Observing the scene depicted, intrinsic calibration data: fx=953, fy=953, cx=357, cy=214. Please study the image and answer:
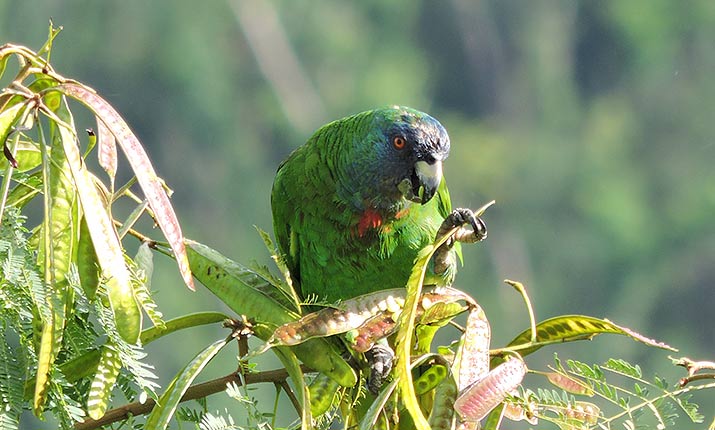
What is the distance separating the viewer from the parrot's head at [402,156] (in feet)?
5.63

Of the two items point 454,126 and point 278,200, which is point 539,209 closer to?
point 454,126

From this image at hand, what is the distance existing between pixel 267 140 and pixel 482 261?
12.7ft

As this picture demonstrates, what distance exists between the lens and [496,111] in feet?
53.2

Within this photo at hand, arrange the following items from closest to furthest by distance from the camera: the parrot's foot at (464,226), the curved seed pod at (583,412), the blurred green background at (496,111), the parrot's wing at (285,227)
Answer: the curved seed pod at (583,412), the parrot's foot at (464,226), the parrot's wing at (285,227), the blurred green background at (496,111)

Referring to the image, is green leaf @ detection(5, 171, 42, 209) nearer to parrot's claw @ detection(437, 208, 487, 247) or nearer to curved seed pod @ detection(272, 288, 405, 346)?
curved seed pod @ detection(272, 288, 405, 346)

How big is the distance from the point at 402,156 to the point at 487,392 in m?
0.78

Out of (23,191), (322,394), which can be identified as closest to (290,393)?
(322,394)

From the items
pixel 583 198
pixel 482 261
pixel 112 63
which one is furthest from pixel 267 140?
pixel 583 198

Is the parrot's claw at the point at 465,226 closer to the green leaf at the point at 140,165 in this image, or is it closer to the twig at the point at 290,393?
the twig at the point at 290,393

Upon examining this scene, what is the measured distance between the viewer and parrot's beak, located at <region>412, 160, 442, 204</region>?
5.51ft

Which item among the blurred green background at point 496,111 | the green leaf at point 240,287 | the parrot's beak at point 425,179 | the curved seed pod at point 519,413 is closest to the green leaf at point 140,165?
the green leaf at point 240,287

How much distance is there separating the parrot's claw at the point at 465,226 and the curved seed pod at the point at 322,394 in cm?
24

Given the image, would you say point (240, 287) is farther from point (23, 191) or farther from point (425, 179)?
point (425, 179)

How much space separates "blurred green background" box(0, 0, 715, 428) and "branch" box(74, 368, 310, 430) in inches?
472
